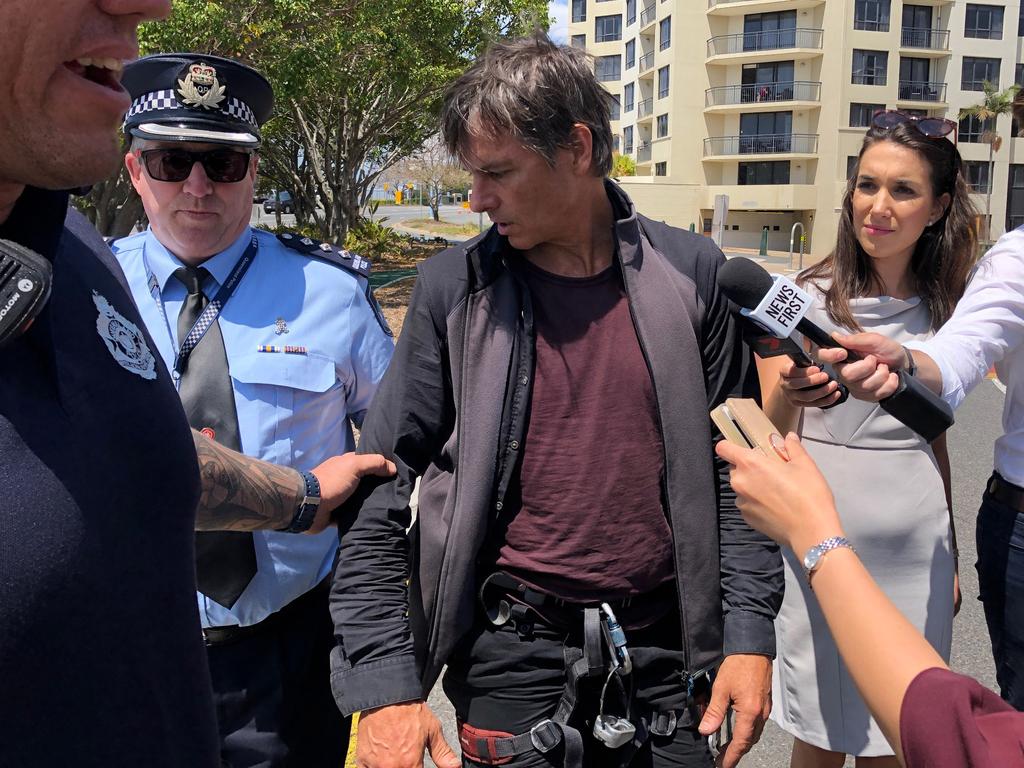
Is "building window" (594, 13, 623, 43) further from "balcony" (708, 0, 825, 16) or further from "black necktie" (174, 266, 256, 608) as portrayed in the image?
"black necktie" (174, 266, 256, 608)

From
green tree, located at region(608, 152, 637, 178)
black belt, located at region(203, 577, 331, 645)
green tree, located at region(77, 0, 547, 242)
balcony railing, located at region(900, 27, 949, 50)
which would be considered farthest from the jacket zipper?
balcony railing, located at region(900, 27, 949, 50)

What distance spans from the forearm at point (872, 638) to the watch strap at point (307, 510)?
122 centimetres

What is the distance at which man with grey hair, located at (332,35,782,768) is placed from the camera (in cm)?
222

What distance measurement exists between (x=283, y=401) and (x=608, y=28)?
237ft

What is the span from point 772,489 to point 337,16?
15078mm

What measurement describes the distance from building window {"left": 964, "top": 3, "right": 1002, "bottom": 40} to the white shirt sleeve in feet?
187

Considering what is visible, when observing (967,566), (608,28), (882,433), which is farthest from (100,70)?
(608,28)

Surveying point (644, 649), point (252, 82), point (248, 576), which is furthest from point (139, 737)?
point (252, 82)

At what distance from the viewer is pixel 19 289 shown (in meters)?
1.15

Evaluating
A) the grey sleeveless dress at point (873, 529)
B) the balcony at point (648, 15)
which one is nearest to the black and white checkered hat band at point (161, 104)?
the grey sleeveless dress at point (873, 529)

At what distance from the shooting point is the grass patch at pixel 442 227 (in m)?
57.3

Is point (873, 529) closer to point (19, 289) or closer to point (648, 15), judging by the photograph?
point (19, 289)

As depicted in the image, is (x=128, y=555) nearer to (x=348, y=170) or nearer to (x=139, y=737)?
(x=139, y=737)

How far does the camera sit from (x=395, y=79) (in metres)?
20.4
